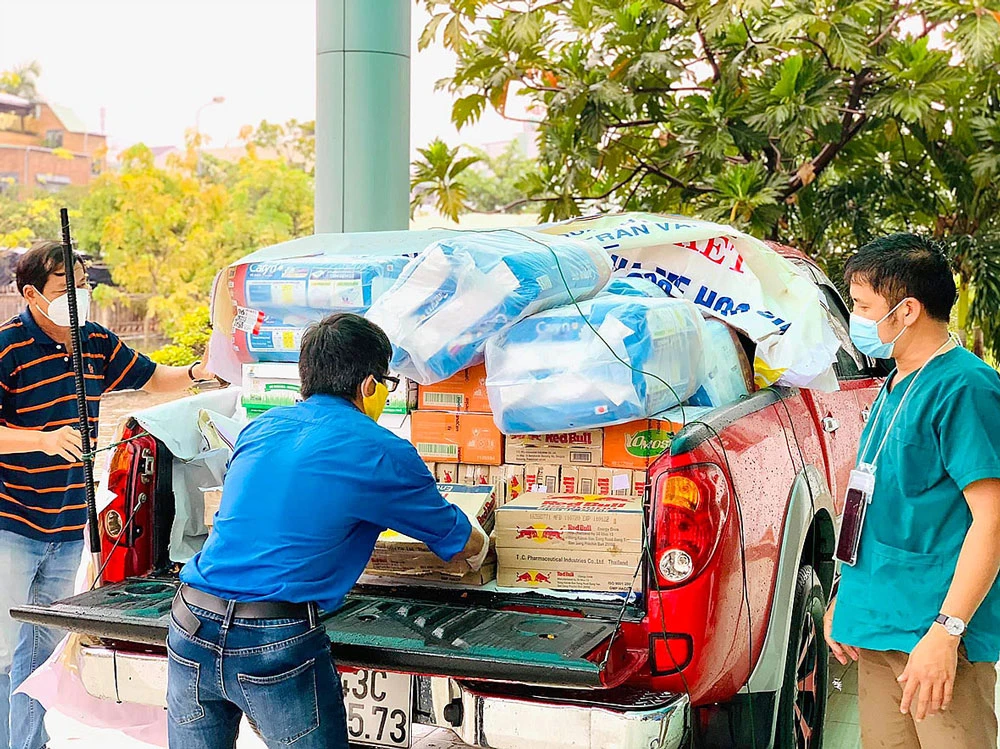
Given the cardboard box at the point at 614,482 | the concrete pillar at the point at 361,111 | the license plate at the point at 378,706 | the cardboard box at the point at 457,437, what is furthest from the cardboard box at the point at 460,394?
the concrete pillar at the point at 361,111

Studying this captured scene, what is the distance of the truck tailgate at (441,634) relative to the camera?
259 centimetres

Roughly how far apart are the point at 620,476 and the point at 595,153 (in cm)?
594

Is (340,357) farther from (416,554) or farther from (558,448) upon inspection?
(558,448)

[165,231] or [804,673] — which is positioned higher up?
[165,231]

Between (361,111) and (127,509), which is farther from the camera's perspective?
(361,111)

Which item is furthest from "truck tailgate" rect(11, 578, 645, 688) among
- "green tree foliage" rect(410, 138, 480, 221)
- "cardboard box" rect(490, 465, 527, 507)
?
"green tree foliage" rect(410, 138, 480, 221)

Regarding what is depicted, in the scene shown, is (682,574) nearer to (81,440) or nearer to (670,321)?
(670,321)

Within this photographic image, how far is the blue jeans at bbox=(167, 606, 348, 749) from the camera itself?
8.13ft

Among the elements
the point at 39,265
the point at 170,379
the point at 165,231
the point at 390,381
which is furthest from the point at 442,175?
the point at 165,231

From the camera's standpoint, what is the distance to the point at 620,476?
10.7ft

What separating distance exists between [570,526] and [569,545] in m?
0.06

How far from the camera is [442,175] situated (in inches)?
346

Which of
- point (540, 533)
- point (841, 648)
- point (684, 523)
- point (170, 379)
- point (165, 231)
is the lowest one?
point (841, 648)

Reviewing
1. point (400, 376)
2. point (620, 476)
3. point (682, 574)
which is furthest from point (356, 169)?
point (682, 574)
